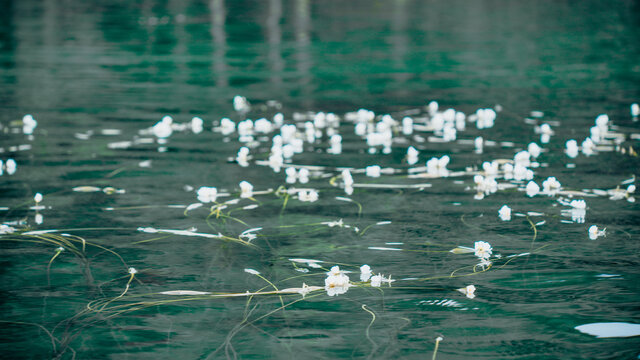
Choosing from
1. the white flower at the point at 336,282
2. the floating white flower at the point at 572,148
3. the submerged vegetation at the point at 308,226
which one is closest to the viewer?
the submerged vegetation at the point at 308,226

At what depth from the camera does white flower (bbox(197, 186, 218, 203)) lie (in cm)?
558

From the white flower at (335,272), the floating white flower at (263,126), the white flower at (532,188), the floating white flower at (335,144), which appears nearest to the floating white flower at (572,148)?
the white flower at (532,188)

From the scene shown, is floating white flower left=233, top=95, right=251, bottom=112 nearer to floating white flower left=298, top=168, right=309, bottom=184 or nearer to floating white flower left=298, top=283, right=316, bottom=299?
floating white flower left=298, top=168, right=309, bottom=184

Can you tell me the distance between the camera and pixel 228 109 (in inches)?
372

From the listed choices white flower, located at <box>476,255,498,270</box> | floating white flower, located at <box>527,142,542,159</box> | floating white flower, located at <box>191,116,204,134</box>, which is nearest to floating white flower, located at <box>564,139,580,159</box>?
floating white flower, located at <box>527,142,542,159</box>

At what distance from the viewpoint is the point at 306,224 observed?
509 centimetres

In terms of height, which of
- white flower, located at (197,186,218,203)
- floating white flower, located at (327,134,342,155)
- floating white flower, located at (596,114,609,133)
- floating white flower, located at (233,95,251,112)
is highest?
floating white flower, located at (233,95,251,112)

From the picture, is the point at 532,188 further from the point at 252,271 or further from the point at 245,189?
the point at 252,271

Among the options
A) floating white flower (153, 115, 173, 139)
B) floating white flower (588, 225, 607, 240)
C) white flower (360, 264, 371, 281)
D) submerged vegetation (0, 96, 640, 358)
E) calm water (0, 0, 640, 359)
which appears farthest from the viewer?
floating white flower (153, 115, 173, 139)

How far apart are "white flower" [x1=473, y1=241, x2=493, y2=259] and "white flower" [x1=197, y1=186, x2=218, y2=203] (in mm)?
1932

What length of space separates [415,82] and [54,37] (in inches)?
401

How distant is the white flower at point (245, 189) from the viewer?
18.8 ft

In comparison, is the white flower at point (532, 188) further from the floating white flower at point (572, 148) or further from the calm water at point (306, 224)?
the floating white flower at point (572, 148)

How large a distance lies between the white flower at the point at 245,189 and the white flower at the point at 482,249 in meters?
1.85
